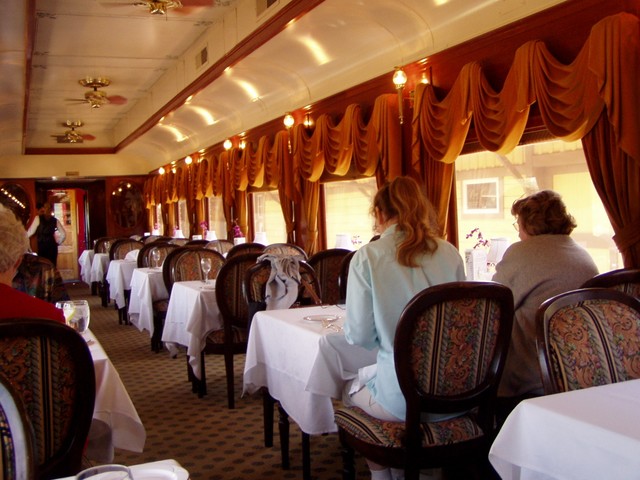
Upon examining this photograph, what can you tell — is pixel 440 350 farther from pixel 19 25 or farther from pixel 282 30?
pixel 19 25

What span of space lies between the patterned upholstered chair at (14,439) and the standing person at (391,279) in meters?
1.45

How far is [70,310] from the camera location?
2684 millimetres

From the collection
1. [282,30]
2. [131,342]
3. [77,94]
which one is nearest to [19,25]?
[282,30]

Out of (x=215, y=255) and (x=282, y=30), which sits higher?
(x=282, y=30)

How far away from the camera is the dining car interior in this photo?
210 cm

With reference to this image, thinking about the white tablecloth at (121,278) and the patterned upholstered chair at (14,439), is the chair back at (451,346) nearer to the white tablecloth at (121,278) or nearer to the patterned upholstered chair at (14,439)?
the patterned upholstered chair at (14,439)

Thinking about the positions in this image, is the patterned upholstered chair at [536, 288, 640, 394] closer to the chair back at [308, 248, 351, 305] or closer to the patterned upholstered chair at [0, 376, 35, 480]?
the patterned upholstered chair at [0, 376, 35, 480]

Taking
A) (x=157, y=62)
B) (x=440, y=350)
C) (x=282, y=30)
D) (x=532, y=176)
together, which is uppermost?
(x=157, y=62)

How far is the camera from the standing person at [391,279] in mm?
2635

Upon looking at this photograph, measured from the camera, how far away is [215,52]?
9148 millimetres

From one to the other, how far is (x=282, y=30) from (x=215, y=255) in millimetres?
2342

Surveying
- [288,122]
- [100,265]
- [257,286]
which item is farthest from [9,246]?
[100,265]

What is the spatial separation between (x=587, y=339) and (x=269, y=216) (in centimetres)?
941

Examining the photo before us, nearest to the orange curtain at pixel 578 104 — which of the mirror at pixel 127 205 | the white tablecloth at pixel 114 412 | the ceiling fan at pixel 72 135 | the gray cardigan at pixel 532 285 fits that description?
the gray cardigan at pixel 532 285
